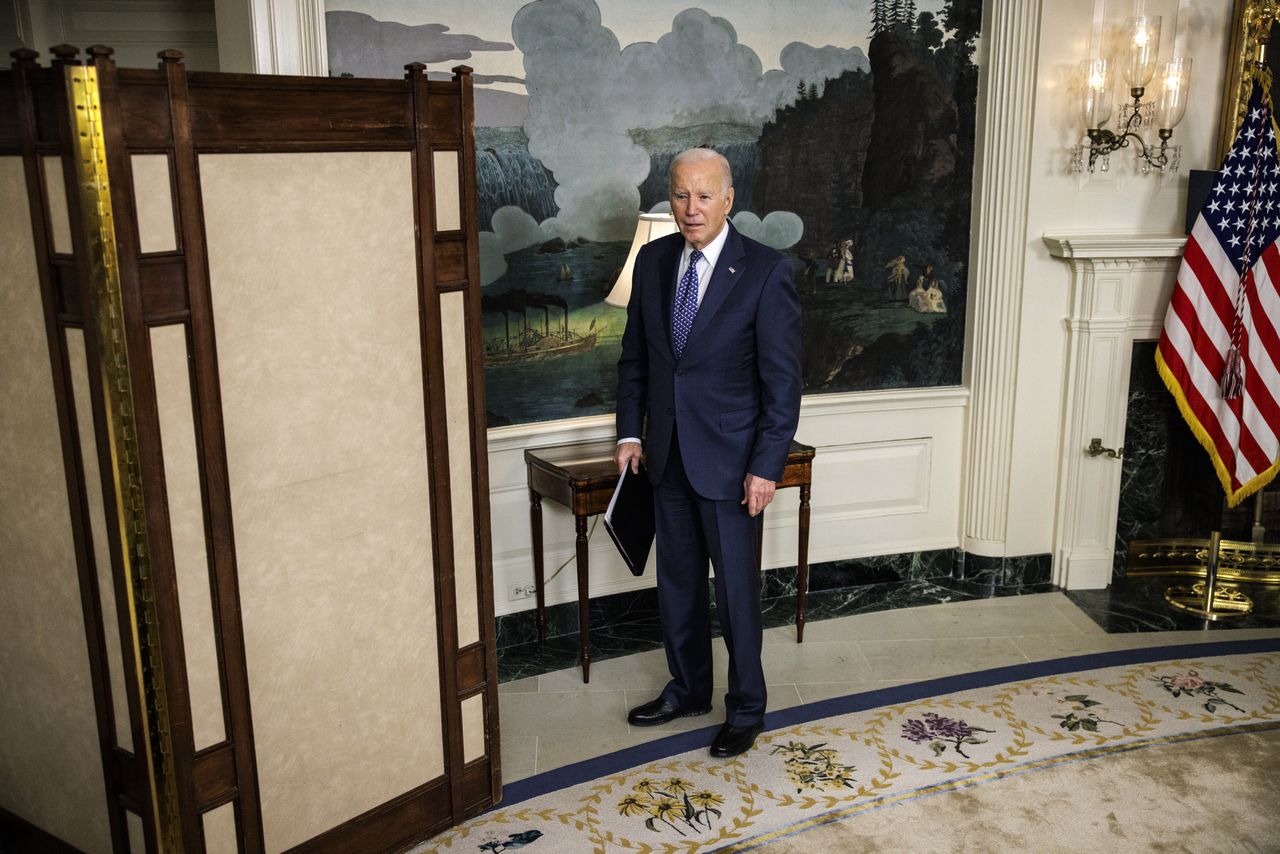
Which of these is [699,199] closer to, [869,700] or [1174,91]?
[869,700]

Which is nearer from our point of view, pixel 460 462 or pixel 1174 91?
pixel 460 462

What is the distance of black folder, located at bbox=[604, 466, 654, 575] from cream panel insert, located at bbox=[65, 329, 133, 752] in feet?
5.10

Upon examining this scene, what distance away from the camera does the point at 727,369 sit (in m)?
3.42

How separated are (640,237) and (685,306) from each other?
0.69 m

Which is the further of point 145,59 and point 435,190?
point 145,59

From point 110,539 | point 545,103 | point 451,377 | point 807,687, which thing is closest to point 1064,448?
point 807,687

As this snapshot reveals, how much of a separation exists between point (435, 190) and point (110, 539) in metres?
1.12

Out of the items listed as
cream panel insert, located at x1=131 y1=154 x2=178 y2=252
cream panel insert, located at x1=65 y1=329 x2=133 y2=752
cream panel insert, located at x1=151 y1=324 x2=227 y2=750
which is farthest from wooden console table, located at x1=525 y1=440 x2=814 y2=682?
cream panel insert, located at x1=131 y1=154 x2=178 y2=252

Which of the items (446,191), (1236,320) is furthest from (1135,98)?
(446,191)

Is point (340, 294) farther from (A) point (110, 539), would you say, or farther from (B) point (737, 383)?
(B) point (737, 383)

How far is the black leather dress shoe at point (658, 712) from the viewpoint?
3.82 metres

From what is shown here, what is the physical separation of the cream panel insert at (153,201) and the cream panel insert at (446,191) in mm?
689

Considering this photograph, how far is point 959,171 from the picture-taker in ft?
15.6

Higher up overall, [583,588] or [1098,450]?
[1098,450]
